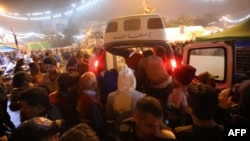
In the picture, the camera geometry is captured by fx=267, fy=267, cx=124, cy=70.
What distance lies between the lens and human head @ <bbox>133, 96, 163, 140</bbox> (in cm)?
253

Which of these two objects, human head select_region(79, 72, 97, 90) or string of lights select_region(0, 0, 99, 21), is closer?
human head select_region(79, 72, 97, 90)

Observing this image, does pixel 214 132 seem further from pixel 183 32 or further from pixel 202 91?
pixel 183 32

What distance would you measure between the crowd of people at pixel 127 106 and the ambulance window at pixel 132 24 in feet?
2.46

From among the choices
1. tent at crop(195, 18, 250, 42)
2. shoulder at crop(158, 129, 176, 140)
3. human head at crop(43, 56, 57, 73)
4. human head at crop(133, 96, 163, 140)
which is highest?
tent at crop(195, 18, 250, 42)

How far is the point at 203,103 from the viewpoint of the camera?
264cm

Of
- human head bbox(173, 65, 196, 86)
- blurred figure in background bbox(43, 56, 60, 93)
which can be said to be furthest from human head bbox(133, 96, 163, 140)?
blurred figure in background bbox(43, 56, 60, 93)

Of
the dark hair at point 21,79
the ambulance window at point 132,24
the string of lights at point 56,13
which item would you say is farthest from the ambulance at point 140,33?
the string of lights at point 56,13

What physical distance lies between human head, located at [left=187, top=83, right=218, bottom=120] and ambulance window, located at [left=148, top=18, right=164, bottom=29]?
104 inches

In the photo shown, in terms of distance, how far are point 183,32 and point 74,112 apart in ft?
69.6

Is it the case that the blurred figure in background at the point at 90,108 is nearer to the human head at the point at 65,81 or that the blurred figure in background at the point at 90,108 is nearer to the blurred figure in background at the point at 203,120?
the human head at the point at 65,81

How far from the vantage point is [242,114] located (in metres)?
2.95

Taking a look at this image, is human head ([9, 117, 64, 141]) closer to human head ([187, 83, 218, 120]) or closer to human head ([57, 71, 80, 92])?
human head ([187, 83, 218, 120])

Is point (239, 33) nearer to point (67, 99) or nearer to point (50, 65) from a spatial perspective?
point (67, 99)

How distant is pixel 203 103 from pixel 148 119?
0.58 m
